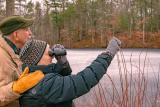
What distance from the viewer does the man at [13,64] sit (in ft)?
7.54

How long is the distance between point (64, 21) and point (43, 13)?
36.9 ft

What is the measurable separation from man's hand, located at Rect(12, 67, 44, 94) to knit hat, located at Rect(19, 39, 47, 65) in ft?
0.61

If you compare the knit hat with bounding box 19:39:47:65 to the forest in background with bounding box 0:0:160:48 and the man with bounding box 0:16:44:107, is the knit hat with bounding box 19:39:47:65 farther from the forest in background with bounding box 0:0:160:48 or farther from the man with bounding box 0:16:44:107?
the forest in background with bounding box 0:0:160:48

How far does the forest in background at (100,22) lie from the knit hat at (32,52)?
2470 inches

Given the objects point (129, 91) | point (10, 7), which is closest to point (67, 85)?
point (129, 91)

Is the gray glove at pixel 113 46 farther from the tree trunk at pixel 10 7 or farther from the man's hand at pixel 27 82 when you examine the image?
the tree trunk at pixel 10 7

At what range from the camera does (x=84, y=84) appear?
7.47 feet

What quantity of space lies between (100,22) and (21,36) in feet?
244

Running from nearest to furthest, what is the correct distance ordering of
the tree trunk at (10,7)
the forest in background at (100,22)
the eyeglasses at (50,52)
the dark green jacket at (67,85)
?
the dark green jacket at (67,85)
the eyeglasses at (50,52)
the tree trunk at (10,7)
the forest in background at (100,22)

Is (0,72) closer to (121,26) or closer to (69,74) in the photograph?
(69,74)

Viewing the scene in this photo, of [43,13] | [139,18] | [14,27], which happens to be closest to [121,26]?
[139,18]

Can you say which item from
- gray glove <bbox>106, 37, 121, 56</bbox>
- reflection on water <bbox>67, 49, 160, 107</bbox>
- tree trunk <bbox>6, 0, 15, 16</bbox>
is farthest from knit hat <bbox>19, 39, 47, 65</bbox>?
tree trunk <bbox>6, 0, 15, 16</bbox>

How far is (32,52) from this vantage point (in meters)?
2.52

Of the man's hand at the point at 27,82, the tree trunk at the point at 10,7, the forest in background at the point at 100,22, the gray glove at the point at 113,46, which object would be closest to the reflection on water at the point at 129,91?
the gray glove at the point at 113,46
